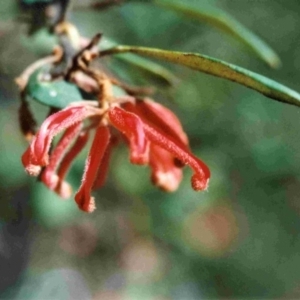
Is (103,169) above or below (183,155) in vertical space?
below

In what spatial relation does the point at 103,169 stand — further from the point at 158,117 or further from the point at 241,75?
the point at 241,75

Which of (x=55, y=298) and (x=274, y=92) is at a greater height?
(x=274, y=92)

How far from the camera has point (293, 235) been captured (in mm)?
2469

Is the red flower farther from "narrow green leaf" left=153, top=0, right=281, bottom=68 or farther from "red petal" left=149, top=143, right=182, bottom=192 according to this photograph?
"narrow green leaf" left=153, top=0, right=281, bottom=68

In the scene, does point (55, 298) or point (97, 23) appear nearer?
point (97, 23)

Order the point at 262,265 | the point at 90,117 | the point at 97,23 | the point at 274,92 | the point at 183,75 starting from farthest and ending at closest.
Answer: the point at 262,265 → the point at 97,23 → the point at 183,75 → the point at 90,117 → the point at 274,92

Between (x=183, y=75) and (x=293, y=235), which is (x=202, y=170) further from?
(x=293, y=235)

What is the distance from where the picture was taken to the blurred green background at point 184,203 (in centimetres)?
178

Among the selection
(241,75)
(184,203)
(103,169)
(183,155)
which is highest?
(241,75)

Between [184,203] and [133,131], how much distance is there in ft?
5.25

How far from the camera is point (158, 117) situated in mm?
637

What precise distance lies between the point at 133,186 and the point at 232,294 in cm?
101

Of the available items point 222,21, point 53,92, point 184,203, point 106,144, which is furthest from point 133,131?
point 184,203

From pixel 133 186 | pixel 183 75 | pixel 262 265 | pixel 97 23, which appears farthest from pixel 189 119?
pixel 262 265
